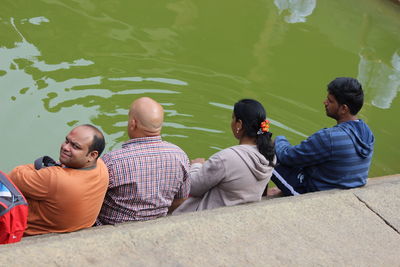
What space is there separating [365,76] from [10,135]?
5.24 meters

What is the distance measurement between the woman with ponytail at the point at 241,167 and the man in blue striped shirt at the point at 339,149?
43 cm

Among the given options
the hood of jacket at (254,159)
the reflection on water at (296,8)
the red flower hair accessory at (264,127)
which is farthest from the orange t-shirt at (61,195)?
the reflection on water at (296,8)

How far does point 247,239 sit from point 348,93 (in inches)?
56.5

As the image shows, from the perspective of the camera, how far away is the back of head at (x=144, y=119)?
3.71 meters

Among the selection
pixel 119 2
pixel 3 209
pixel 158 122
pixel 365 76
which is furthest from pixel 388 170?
pixel 119 2

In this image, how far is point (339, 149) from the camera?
412 cm

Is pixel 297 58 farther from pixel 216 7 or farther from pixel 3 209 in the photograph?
pixel 3 209

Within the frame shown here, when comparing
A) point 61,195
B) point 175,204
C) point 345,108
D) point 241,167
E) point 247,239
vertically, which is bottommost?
point 175,204

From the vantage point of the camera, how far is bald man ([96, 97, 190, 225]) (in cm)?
358

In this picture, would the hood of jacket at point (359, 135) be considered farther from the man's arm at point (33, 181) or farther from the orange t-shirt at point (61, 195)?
the man's arm at point (33, 181)

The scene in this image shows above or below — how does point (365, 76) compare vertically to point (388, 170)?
above

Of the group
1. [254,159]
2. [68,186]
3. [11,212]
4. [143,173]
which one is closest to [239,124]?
[254,159]

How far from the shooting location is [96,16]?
8.44m

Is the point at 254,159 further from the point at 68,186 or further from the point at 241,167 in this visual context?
the point at 68,186
